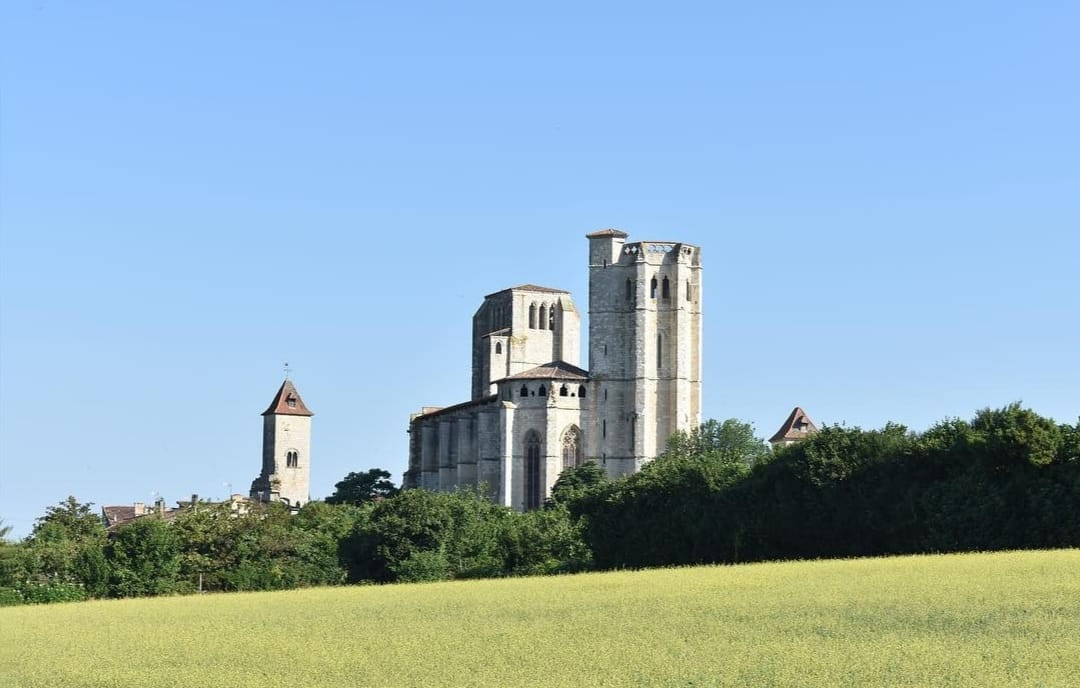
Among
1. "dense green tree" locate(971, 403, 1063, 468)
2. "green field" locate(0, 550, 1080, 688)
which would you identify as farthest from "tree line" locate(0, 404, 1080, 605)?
"green field" locate(0, 550, 1080, 688)

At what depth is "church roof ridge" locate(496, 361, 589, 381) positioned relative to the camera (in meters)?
114

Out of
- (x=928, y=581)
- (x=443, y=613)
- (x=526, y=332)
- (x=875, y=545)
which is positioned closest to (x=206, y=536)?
(x=875, y=545)

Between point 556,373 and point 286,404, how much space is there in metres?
57.8

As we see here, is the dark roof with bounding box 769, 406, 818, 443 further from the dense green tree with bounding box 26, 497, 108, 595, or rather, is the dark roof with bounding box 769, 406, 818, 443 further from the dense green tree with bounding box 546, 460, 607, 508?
the dense green tree with bounding box 26, 497, 108, 595

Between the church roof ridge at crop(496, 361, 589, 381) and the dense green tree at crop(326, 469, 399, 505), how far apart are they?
2809 cm

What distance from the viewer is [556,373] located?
115 m

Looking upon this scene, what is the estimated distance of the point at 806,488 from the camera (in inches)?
2175

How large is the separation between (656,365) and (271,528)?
1724 inches

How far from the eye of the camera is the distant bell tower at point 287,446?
16500 centimetres

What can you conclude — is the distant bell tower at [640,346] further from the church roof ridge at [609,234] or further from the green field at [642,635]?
the green field at [642,635]

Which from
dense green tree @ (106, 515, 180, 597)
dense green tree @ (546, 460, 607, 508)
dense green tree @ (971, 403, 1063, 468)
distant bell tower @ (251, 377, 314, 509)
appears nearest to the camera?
dense green tree @ (971, 403, 1063, 468)

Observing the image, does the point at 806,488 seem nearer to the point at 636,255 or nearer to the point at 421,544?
the point at 421,544

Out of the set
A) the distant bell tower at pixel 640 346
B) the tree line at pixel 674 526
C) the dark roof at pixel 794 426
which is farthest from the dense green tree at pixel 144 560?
the dark roof at pixel 794 426

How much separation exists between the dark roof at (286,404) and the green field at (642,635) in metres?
124
